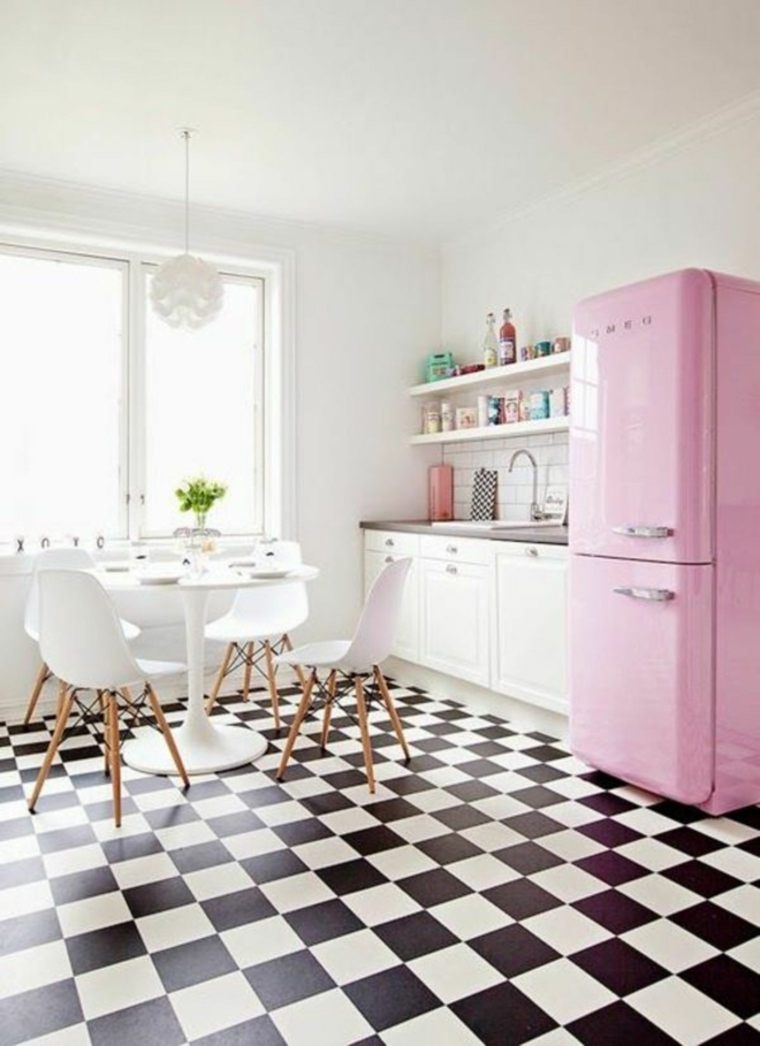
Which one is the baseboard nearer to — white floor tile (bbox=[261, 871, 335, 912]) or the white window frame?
the white window frame

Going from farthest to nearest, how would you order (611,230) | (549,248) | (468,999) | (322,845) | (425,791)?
(549,248) → (611,230) → (425,791) → (322,845) → (468,999)

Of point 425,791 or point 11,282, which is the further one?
point 11,282

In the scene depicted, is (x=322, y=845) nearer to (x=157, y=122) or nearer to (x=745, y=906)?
(x=745, y=906)

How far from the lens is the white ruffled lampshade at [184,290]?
3.50 m

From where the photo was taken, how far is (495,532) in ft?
12.7

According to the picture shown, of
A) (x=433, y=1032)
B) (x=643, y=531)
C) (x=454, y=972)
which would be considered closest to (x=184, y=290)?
(x=643, y=531)

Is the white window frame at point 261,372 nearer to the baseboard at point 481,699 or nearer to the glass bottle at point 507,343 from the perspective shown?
the baseboard at point 481,699

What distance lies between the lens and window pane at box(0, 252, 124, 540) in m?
4.24

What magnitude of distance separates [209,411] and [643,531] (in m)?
2.74

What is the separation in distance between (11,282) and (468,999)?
393cm

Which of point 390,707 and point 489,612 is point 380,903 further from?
point 489,612

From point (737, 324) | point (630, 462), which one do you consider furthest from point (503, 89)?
point (630, 462)

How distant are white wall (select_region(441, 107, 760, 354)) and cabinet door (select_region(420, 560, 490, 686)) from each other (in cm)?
138

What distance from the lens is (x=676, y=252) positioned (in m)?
3.66
